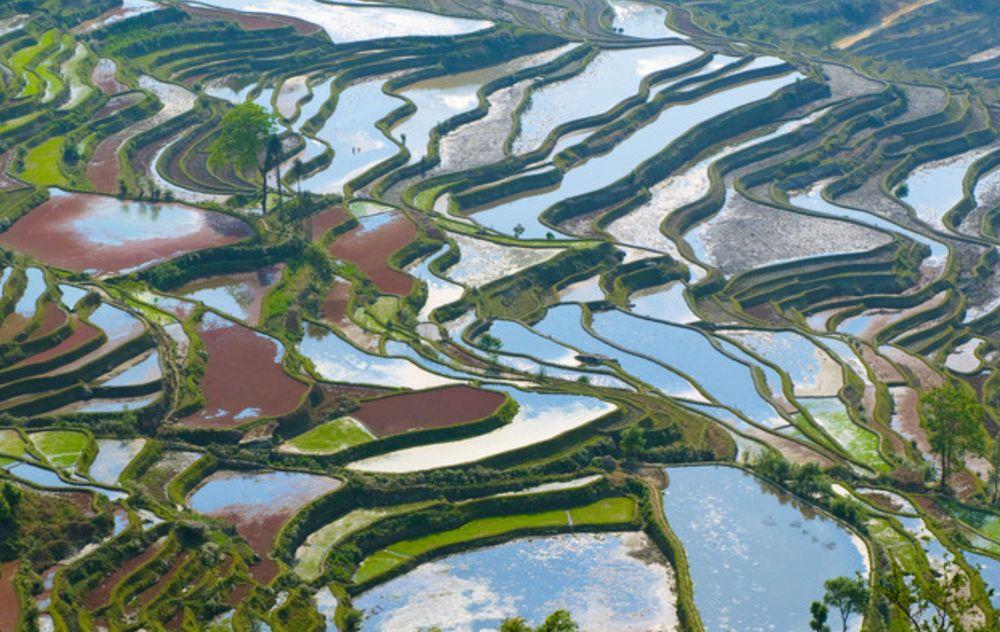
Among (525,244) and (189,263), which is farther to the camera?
(525,244)

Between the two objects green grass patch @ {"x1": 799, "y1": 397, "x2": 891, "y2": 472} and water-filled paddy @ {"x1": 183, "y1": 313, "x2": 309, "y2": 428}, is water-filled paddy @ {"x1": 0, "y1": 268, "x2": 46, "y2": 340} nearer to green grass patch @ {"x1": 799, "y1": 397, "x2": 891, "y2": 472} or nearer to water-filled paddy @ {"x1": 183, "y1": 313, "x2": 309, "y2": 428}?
water-filled paddy @ {"x1": 183, "y1": 313, "x2": 309, "y2": 428}

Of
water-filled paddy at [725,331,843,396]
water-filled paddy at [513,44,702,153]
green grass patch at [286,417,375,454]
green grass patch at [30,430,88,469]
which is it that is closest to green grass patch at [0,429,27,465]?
green grass patch at [30,430,88,469]

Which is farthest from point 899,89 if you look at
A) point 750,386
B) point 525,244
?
point 750,386

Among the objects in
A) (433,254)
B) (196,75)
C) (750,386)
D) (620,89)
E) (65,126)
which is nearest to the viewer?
(750,386)

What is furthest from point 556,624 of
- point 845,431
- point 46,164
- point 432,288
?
point 46,164

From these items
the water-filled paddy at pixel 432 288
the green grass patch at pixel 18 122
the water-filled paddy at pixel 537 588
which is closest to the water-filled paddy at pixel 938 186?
the water-filled paddy at pixel 432 288

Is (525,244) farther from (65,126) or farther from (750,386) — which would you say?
(65,126)

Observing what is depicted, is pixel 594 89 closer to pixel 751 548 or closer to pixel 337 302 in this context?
pixel 337 302
